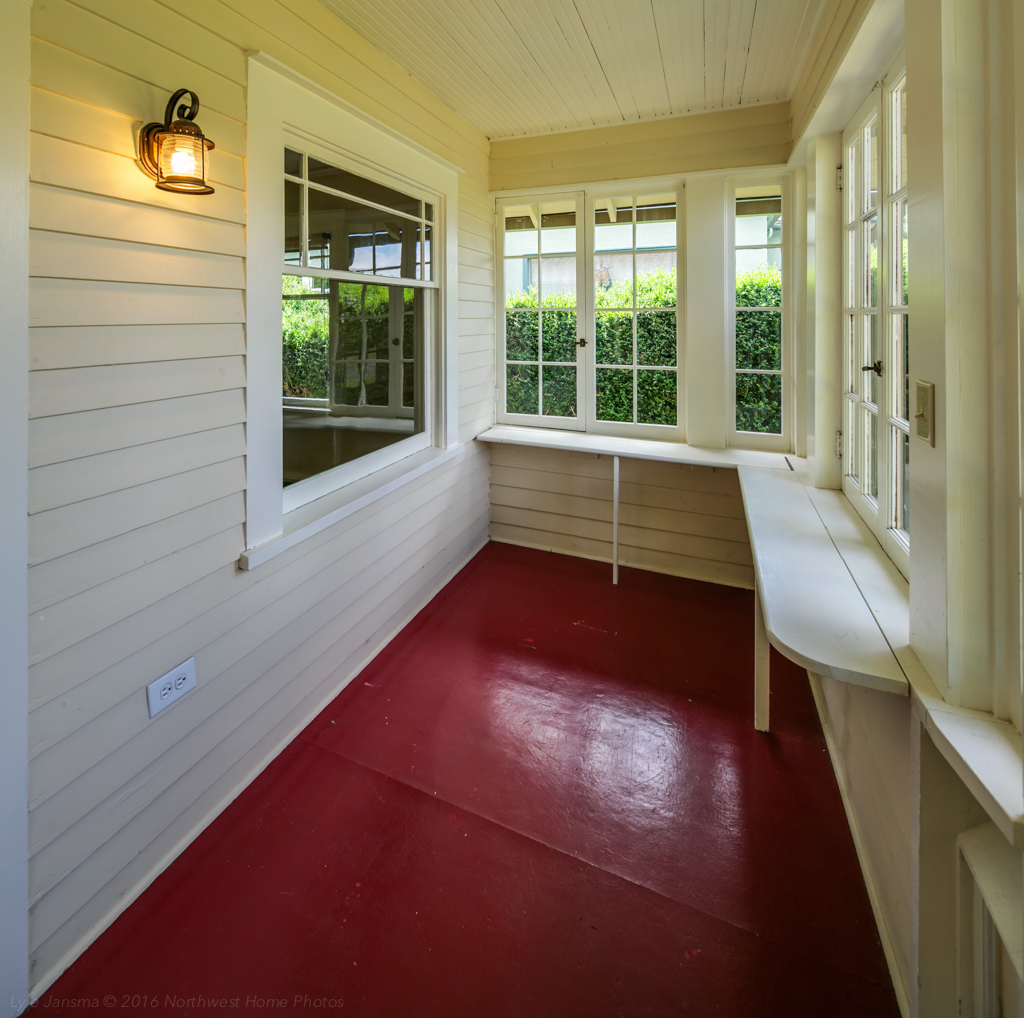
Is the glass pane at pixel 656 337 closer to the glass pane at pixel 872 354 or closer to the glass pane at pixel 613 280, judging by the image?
the glass pane at pixel 613 280

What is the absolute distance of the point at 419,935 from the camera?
155cm

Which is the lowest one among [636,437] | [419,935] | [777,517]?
[419,935]

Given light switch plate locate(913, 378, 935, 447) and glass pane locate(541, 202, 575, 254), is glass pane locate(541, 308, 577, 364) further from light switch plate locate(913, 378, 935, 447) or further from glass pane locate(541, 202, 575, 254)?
light switch plate locate(913, 378, 935, 447)

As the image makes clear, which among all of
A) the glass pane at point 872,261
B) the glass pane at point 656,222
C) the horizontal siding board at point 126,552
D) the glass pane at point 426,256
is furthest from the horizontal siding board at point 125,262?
the glass pane at point 656,222

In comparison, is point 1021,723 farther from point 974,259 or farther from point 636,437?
point 636,437

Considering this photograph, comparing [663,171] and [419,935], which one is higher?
[663,171]

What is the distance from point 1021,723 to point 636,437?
9.75 feet

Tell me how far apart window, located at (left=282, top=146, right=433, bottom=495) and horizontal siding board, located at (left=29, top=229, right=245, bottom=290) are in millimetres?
360

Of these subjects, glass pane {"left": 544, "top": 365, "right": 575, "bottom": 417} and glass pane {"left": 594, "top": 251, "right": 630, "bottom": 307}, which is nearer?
glass pane {"left": 594, "top": 251, "right": 630, "bottom": 307}

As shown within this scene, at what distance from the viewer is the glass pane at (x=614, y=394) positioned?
3.88 m

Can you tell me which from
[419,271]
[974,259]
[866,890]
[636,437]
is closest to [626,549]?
[636,437]

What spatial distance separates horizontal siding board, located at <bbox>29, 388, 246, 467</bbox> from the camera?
1.36 metres

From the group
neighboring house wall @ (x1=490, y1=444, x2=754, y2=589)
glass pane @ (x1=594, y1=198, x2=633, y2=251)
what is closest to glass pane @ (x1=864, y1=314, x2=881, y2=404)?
neighboring house wall @ (x1=490, y1=444, x2=754, y2=589)

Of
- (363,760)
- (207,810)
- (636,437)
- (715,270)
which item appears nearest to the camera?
(207,810)
